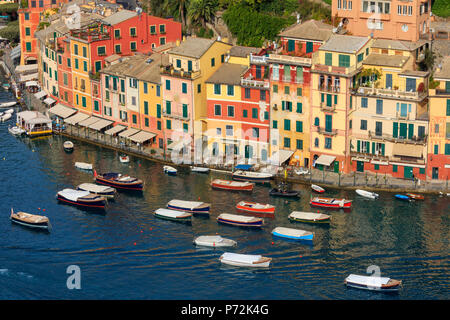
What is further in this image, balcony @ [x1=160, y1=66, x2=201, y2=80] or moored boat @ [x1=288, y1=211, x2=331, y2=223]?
balcony @ [x1=160, y1=66, x2=201, y2=80]

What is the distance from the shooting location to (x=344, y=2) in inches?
6481

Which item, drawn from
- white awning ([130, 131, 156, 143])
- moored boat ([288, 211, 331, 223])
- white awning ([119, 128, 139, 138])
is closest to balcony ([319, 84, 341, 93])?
moored boat ([288, 211, 331, 223])

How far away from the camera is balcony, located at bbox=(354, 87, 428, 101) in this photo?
147750mm

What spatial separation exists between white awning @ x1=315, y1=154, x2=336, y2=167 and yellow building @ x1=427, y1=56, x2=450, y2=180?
14.0 meters

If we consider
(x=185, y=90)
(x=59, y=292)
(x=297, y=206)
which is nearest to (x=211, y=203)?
(x=297, y=206)

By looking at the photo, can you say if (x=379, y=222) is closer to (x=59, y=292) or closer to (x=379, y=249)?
(x=379, y=249)

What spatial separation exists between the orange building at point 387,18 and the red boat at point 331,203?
30.5m

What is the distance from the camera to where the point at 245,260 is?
127 m

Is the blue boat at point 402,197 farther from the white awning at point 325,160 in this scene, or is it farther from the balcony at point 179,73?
the balcony at point 179,73

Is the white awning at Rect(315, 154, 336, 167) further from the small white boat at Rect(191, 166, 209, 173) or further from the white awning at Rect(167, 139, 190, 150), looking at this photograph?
the white awning at Rect(167, 139, 190, 150)

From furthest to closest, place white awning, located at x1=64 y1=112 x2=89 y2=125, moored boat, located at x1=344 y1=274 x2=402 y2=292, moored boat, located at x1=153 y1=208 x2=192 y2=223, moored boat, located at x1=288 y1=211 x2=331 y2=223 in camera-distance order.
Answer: white awning, located at x1=64 y1=112 x2=89 y2=125, moored boat, located at x1=153 y1=208 x2=192 y2=223, moored boat, located at x1=288 y1=211 x2=331 y2=223, moored boat, located at x1=344 y1=274 x2=402 y2=292

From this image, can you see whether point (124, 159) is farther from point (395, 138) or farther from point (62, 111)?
point (395, 138)

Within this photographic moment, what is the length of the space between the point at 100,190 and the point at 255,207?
2339 centimetres

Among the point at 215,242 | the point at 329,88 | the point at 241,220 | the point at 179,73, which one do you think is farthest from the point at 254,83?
the point at 215,242
